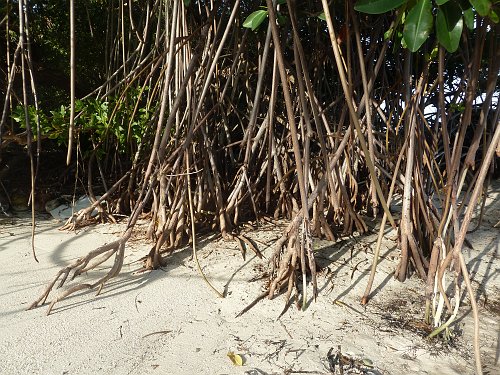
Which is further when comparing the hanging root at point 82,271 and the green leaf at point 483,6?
the hanging root at point 82,271

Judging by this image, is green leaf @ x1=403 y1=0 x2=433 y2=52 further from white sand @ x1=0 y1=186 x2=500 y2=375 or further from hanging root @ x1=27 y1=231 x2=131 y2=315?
hanging root @ x1=27 y1=231 x2=131 y2=315

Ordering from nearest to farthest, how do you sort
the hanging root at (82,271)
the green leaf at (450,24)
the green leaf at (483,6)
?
the green leaf at (483,6) < the green leaf at (450,24) < the hanging root at (82,271)

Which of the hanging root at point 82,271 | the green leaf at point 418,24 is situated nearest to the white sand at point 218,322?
the hanging root at point 82,271

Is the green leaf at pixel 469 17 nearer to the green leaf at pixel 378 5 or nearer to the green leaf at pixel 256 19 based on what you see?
the green leaf at pixel 378 5

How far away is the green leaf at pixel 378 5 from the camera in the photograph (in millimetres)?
1153

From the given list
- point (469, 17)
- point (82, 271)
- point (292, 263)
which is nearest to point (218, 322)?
point (292, 263)

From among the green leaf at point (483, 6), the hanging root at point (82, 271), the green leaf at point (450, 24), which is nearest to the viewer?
the green leaf at point (483, 6)

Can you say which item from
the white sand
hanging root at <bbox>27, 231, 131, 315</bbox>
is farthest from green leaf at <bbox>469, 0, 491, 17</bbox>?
hanging root at <bbox>27, 231, 131, 315</bbox>

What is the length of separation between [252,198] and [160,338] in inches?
38.1

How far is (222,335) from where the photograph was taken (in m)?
1.36

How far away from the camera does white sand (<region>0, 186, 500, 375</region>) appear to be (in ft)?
4.02

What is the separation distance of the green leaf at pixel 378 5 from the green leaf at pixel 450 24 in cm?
13

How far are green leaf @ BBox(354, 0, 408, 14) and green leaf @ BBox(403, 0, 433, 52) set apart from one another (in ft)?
0.17

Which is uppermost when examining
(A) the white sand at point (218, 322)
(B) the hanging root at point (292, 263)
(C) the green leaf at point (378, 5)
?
(C) the green leaf at point (378, 5)
